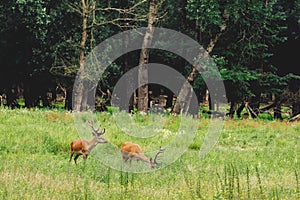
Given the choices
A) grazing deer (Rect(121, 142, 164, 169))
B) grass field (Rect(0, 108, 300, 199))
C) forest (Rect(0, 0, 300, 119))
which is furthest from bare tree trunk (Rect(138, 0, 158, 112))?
grazing deer (Rect(121, 142, 164, 169))

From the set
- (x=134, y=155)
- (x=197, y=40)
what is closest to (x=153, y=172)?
(x=134, y=155)

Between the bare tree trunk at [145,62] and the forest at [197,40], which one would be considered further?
the forest at [197,40]

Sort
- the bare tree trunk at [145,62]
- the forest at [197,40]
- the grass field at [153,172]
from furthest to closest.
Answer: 1. the forest at [197,40]
2. the bare tree trunk at [145,62]
3. the grass field at [153,172]

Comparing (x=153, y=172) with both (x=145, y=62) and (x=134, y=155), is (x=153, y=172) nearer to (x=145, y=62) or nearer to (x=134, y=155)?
(x=134, y=155)

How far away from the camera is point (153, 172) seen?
40.2 feet

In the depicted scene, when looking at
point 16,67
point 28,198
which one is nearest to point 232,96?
point 16,67

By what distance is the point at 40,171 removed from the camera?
1148cm

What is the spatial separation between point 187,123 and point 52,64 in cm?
1432

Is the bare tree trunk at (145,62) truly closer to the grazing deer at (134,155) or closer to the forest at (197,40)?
the forest at (197,40)

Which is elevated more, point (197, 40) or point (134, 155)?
point (197, 40)

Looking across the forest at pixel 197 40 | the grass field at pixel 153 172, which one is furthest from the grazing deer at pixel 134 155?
the forest at pixel 197 40

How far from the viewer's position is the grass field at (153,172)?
8.73m

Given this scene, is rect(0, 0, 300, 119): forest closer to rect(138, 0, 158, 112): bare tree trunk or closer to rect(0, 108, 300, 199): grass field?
rect(138, 0, 158, 112): bare tree trunk

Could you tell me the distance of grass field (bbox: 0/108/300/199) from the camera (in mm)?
8734
